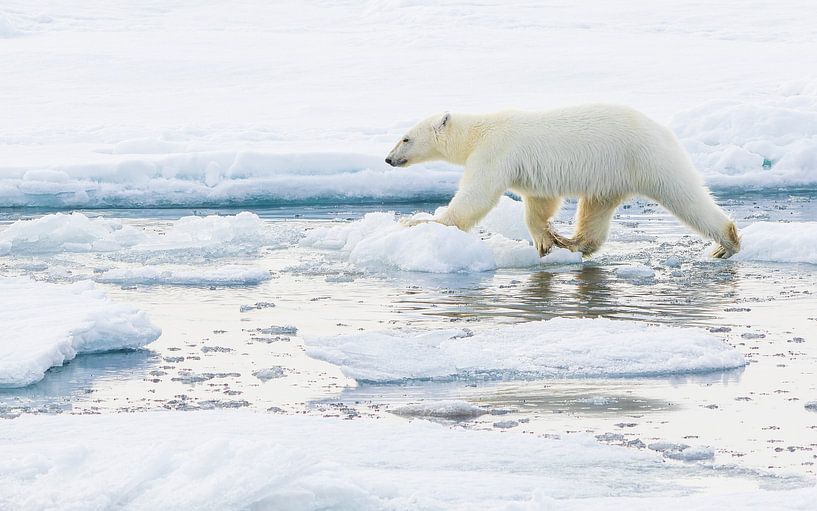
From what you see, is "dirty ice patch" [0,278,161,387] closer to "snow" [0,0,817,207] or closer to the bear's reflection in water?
the bear's reflection in water

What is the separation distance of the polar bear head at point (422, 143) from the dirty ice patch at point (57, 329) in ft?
10.4

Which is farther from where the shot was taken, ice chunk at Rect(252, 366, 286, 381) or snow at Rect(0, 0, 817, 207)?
snow at Rect(0, 0, 817, 207)

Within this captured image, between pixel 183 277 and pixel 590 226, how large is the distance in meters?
2.84

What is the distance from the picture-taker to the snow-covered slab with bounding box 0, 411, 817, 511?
11.1ft

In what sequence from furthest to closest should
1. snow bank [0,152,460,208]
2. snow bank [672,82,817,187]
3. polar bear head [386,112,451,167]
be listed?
1. snow bank [672,82,817,187]
2. snow bank [0,152,460,208]
3. polar bear head [386,112,451,167]

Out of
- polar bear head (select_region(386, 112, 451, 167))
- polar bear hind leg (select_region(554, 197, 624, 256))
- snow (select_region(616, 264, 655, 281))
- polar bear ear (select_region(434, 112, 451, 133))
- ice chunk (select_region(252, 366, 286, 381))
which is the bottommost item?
ice chunk (select_region(252, 366, 286, 381))

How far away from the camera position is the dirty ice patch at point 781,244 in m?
8.58

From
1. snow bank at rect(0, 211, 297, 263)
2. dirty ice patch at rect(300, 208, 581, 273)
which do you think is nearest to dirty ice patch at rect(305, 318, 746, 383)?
dirty ice patch at rect(300, 208, 581, 273)

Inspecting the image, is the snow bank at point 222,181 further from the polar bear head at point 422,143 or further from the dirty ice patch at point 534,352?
the dirty ice patch at point 534,352

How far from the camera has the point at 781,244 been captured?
870 cm

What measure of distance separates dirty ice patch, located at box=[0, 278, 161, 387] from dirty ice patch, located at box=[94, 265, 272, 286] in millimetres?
1276

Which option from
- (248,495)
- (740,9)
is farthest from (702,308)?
(740,9)

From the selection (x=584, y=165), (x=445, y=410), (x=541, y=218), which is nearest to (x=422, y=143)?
(x=541, y=218)

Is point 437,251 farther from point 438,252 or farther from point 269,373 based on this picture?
point 269,373
